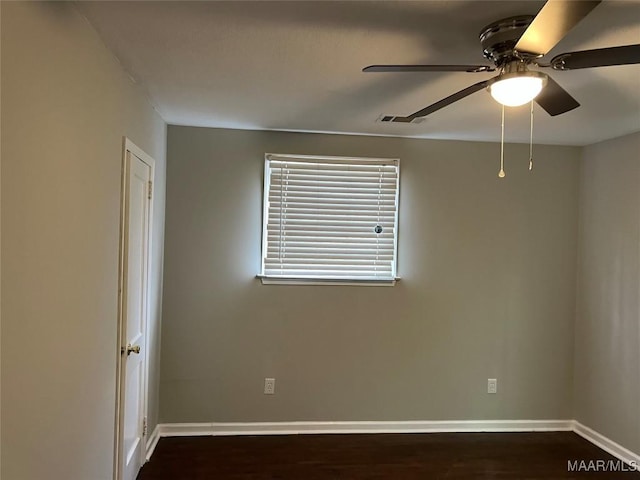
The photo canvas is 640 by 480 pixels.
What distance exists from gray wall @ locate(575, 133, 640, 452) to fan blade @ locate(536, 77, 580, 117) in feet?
5.67

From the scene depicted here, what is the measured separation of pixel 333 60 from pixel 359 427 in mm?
2762

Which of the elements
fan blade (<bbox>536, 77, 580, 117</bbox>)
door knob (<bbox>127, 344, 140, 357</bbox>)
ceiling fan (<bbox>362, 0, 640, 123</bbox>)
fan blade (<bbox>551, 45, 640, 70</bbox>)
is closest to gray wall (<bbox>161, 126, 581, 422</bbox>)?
door knob (<bbox>127, 344, 140, 357</bbox>)

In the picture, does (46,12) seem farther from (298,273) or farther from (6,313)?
(298,273)

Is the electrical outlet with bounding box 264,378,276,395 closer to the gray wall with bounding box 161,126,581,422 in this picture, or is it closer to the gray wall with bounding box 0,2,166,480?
the gray wall with bounding box 161,126,581,422

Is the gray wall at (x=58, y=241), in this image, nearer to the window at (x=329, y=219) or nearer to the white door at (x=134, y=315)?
the white door at (x=134, y=315)

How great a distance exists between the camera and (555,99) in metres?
1.90

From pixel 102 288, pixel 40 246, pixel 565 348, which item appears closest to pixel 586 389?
pixel 565 348

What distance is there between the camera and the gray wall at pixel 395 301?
11.5 feet

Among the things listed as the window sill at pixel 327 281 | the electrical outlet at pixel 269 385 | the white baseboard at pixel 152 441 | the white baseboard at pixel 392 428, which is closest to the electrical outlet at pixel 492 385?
the white baseboard at pixel 392 428

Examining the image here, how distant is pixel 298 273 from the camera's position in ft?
11.9

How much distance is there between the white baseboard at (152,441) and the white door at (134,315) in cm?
13

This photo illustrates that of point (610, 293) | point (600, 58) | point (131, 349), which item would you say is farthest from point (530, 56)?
point (610, 293)

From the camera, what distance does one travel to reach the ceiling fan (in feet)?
4.45

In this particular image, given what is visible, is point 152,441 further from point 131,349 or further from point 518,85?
point 518,85
